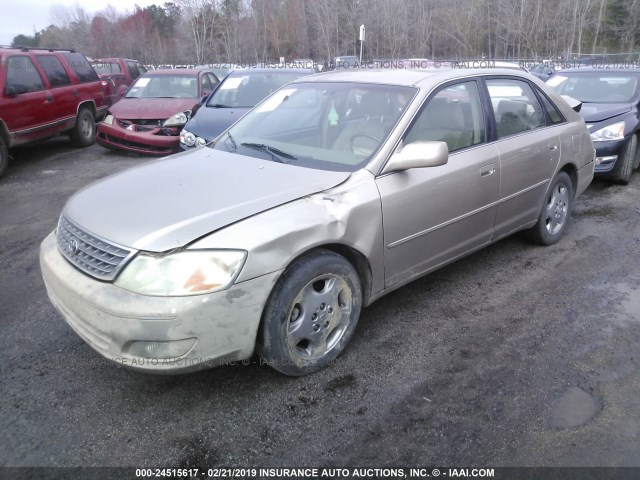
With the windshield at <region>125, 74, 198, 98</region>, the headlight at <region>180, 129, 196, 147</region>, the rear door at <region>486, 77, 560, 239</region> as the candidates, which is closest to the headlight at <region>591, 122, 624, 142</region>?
the rear door at <region>486, 77, 560, 239</region>

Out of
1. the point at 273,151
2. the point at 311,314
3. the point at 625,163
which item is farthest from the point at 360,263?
the point at 625,163

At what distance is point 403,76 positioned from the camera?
3699mm

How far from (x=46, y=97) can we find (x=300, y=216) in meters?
7.89

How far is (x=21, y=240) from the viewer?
5.16 metres

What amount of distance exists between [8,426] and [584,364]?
10.3 feet

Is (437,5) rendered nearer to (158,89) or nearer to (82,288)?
(158,89)

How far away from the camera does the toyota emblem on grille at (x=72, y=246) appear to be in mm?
2680

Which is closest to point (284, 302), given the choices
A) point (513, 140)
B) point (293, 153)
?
point (293, 153)

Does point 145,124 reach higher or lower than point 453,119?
lower

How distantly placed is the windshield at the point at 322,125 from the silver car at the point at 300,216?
13 mm

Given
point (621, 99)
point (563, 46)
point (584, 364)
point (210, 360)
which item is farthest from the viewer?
point (563, 46)

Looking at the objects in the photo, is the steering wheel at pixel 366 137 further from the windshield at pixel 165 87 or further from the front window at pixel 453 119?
the windshield at pixel 165 87

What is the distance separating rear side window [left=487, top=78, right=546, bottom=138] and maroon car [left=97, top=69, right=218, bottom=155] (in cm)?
610

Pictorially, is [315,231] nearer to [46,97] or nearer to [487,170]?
[487,170]
